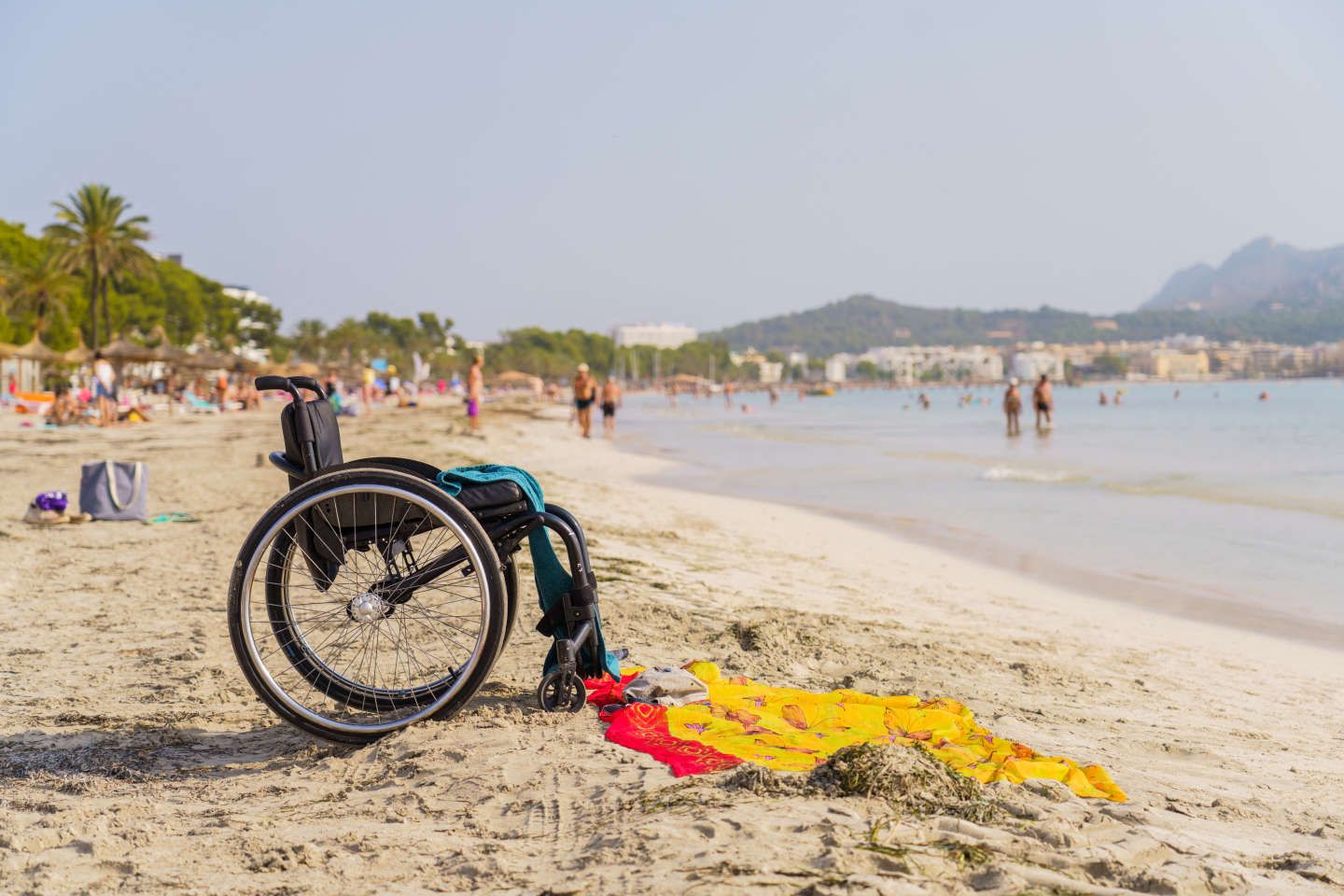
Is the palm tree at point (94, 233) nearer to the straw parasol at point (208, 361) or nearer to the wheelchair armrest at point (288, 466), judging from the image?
the straw parasol at point (208, 361)

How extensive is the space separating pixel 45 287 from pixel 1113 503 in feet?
185

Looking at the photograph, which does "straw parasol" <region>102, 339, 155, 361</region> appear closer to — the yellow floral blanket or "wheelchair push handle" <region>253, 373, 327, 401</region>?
"wheelchair push handle" <region>253, 373, 327, 401</region>

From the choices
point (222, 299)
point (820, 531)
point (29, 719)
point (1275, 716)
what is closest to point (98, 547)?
point (29, 719)

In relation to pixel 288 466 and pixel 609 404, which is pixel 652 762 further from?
pixel 609 404

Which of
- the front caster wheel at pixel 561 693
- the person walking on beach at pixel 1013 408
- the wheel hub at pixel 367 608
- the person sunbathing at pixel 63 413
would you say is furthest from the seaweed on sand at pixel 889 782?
the person walking on beach at pixel 1013 408

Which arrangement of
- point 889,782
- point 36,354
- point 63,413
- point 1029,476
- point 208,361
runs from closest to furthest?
1. point 889,782
2. point 1029,476
3. point 63,413
4. point 36,354
5. point 208,361

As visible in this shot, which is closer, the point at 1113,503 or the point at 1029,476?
the point at 1113,503

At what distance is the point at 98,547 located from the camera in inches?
294

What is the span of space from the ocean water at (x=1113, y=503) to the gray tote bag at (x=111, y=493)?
7.36 m

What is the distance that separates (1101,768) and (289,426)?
278 centimetres

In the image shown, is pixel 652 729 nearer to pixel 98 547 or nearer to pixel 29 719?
pixel 29 719

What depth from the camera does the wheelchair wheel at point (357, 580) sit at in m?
3.24

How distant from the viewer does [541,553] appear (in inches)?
139

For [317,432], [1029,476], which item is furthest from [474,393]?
[317,432]
